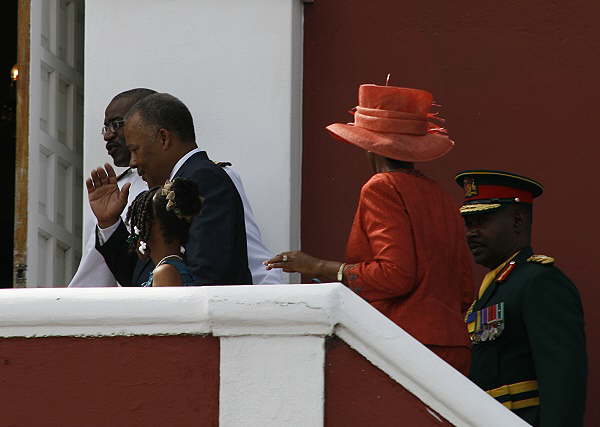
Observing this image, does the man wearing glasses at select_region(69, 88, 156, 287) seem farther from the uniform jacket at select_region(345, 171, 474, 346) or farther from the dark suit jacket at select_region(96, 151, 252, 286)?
the uniform jacket at select_region(345, 171, 474, 346)

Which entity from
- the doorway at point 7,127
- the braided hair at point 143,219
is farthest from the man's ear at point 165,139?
the doorway at point 7,127

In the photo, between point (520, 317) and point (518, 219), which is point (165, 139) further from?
point (520, 317)

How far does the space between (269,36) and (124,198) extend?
54.6 inches

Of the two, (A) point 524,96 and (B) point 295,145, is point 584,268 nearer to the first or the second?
(A) point 524,96

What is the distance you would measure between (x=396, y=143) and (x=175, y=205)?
0.80 meters

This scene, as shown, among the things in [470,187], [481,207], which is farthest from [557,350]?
[470,187]

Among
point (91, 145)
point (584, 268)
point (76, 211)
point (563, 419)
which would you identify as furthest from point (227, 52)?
point (563, 419)

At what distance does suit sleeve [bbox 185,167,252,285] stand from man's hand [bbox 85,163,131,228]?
1.36ft

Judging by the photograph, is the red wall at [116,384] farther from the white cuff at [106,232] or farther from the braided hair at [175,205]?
the white cuff at [106,232]

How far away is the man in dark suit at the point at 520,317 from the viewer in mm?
4656

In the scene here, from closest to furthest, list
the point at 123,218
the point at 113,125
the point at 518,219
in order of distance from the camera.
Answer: the point at 518,219 → the point at 123,218 → the point at 113,125

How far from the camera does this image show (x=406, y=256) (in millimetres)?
4641

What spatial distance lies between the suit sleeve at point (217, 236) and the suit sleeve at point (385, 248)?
0.37 metres

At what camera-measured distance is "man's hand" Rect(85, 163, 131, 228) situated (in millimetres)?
5215
